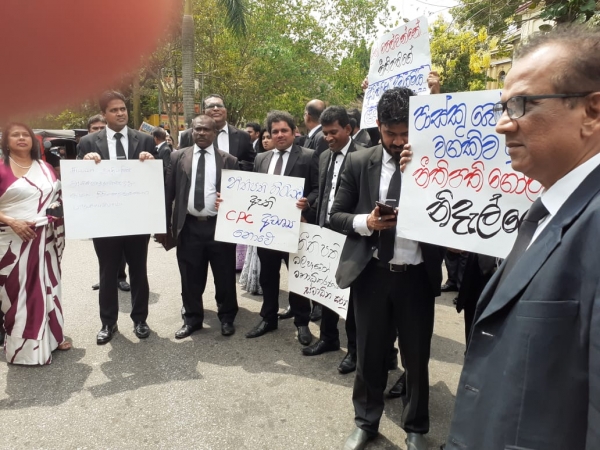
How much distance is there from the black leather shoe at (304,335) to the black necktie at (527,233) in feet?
8.84

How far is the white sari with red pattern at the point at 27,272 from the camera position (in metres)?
3.27

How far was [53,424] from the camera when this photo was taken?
265cm

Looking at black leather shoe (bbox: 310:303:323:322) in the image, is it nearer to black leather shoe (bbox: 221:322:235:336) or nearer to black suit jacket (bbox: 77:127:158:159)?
black leather shoe (bbox: 221:322:235:336)

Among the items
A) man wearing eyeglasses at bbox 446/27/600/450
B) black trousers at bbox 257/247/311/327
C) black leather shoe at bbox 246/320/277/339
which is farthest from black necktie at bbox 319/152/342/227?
man wearing eyeglasses at bbox 446/27/600/450

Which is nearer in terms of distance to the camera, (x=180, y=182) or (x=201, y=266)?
(x=180, y=182)

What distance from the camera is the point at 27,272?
335cm

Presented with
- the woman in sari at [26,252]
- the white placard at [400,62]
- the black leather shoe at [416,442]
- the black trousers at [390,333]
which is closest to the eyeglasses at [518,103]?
the black trousers at [390,333]

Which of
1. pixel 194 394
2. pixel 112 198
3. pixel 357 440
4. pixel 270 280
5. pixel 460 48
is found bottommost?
pixel 194 394

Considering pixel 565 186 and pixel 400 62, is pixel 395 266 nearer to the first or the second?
pixel 565 186

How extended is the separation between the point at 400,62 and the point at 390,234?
141cm

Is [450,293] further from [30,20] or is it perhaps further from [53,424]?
[30,20]

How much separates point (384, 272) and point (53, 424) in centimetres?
216

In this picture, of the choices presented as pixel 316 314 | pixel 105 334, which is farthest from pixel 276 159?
pixel 105 334

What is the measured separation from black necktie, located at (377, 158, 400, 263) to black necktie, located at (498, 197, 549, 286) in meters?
1.08
